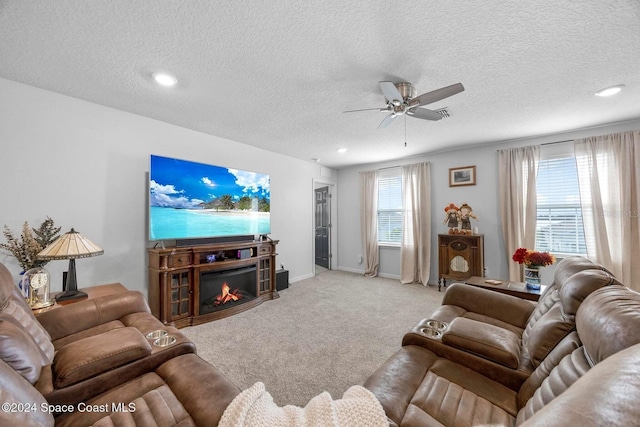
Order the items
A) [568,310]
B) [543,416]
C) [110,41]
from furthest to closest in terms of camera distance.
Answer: [110,41], [568,310], [543,416]

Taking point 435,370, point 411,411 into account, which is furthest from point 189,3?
point 435,370

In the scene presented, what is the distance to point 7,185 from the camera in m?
2.22

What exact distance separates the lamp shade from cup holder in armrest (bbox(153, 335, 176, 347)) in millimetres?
1132

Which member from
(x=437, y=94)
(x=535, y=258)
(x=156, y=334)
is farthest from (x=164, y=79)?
(x=535, y=258)

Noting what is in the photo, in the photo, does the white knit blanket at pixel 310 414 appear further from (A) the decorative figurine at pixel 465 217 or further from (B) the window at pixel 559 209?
(B) the window at pixel 559 209

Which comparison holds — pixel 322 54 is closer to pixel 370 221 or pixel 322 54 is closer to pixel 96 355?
pixel 96 355

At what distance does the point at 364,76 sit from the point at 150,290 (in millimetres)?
3332

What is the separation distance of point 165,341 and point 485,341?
179 centimetres

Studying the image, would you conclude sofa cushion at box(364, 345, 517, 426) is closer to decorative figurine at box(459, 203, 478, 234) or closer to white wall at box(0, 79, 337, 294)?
white wall at box(0, 79, 337, 294)

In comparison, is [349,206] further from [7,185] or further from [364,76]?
[7,185]

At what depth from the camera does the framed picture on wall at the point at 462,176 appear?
4.34 m

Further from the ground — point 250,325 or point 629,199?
point 629,199

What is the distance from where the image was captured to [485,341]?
1338mm

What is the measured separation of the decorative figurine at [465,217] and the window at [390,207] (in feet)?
4.06
